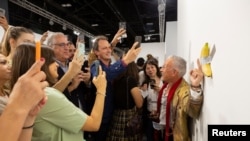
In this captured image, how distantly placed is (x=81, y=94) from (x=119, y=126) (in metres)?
0.51

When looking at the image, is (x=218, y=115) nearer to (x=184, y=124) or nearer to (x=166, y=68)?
(x=184, y=124)

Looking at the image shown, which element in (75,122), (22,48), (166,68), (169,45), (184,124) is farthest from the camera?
(169,45)

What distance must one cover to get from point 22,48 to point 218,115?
109cm

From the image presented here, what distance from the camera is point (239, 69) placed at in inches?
42.1

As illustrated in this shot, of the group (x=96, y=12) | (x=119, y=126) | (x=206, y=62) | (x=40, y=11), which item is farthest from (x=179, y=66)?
(x=96, y=12)

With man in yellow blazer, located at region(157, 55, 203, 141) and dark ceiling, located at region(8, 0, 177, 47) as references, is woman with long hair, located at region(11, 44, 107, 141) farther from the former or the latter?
dark ceiling, located at region(8, 0, 177, 47)

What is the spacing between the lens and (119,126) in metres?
2.55

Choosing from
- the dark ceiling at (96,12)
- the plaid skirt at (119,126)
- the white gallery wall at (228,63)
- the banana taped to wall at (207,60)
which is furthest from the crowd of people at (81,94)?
the dark ceiling at (96,12)

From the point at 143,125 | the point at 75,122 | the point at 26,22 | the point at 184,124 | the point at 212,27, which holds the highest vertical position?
the point at 26,22

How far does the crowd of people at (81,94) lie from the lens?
757 mm

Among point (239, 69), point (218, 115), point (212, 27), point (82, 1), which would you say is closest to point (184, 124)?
point (218, 115)

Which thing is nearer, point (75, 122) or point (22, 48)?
point (22, 48)

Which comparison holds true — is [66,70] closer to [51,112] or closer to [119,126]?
[119,126]

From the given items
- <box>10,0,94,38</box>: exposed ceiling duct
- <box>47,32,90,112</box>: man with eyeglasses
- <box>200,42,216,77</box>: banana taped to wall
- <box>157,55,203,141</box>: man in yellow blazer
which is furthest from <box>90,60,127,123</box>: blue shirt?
<box>10,0,94,38</box>: exposed ceiling duct
